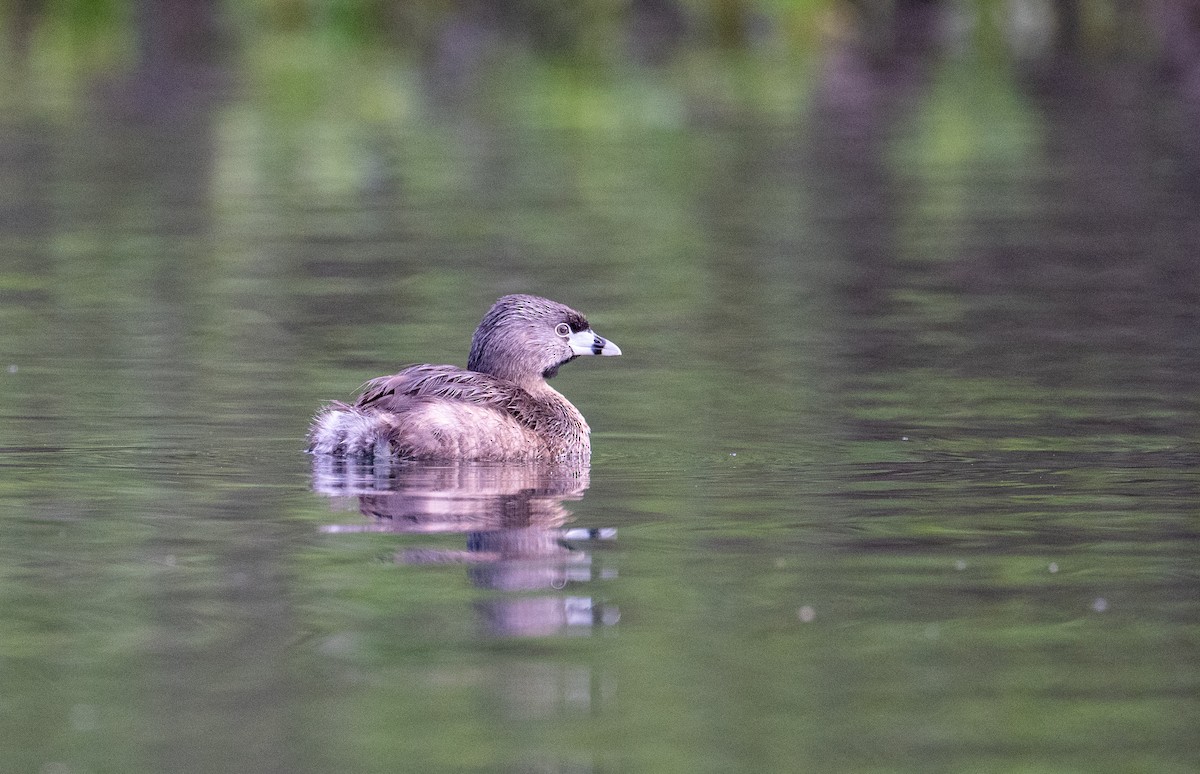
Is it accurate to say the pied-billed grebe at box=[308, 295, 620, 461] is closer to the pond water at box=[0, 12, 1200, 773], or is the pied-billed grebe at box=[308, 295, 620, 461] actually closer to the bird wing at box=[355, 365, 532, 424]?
the bird wing at box=[355, 365, 532, 424]

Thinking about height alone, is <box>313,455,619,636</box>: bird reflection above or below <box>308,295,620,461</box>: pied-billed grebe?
below

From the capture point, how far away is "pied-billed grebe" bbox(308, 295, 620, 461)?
1061 centimetres

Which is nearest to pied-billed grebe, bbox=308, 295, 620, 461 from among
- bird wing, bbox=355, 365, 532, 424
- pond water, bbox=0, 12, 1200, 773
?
bird wing, bbox=355, 365, 532, 424

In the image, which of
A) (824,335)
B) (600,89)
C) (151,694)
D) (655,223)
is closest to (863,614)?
(151,694)

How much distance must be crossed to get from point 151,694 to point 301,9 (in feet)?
148

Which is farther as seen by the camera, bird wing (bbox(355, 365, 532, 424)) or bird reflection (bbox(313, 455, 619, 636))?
bird wing (bbox(355, 365, 532, 424))

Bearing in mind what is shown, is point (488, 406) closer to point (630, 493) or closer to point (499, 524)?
point (630, 493)

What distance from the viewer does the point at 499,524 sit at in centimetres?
933

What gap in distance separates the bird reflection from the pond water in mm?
31

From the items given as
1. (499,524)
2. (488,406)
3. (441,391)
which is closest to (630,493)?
(499,524)

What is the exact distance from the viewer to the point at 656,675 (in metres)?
7.12

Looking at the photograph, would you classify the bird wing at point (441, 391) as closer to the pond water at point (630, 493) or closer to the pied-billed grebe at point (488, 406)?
the pied-billed grebe at point (488, 406)

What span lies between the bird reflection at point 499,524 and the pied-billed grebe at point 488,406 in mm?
79

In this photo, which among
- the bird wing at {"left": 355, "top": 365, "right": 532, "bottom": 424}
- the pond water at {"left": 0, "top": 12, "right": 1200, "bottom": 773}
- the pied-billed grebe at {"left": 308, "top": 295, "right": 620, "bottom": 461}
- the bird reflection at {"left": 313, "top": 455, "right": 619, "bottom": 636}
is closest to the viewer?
the pond water at {"left": 0, "top": 12, "right": 1200, "bottom": 773}
